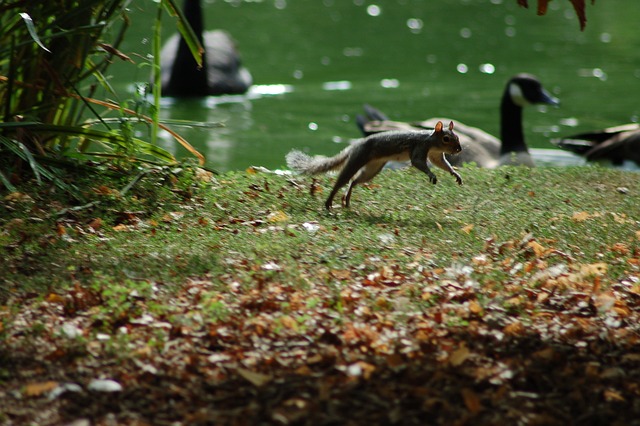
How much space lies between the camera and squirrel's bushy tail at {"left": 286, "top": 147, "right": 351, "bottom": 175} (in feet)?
23.9

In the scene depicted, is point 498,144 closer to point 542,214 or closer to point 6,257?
point 542,214

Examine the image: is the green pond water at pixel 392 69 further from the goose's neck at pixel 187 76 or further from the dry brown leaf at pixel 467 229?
the dry brown leaf at pixel 467 229

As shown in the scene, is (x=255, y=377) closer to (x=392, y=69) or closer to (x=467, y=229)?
(x=467, y=229)

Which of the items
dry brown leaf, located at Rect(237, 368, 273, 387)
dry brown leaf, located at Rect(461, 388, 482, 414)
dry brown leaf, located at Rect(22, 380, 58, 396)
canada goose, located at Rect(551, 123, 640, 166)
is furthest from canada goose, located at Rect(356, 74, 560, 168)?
dry brown leaf, located at Rect(22, 380, 58, 396)

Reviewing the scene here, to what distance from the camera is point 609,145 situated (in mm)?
11430

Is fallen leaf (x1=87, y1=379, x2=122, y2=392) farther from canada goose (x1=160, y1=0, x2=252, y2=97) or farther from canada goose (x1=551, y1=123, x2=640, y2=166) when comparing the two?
canada goose (x1=160, y1=0, x2=252, y2=97)

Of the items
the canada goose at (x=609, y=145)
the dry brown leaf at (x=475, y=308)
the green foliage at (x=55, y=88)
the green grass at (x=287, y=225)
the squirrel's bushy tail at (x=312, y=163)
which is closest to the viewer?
the dry brown leaf at (x=475, y=308)

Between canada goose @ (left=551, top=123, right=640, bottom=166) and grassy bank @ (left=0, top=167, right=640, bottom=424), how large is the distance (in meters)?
4.26

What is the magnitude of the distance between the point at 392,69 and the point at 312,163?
35.5 ft

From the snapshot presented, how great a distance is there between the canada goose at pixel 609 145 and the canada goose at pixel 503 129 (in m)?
0.72

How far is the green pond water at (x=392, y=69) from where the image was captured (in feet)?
43.7

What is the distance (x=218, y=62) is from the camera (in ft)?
52.7

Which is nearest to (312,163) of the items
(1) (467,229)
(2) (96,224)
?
(1) (467,229)

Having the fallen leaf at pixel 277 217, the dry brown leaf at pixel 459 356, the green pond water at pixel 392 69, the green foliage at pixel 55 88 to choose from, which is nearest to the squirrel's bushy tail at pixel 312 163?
the fallen leaf at pixel 277 217
